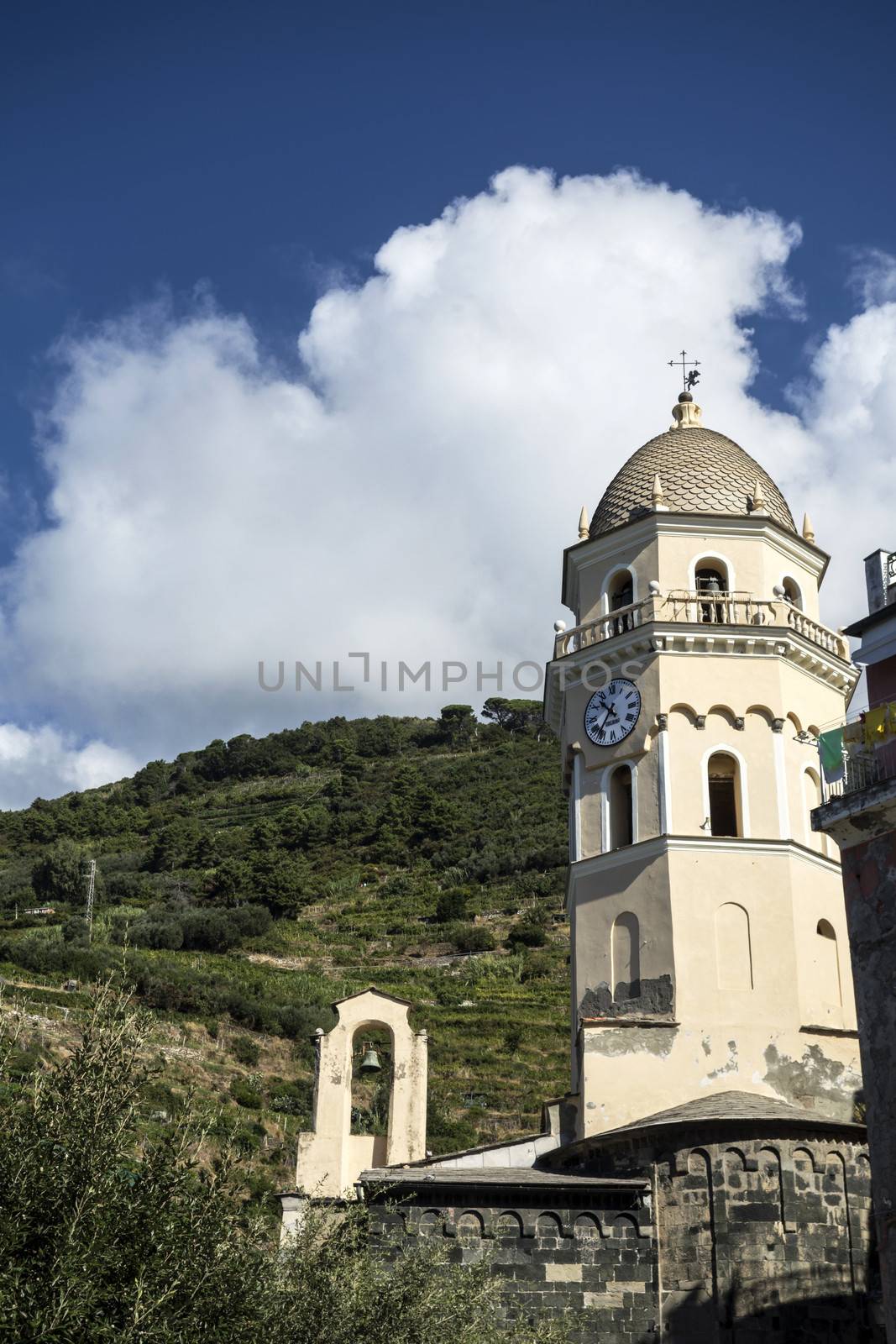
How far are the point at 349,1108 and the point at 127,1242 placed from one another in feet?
38.3

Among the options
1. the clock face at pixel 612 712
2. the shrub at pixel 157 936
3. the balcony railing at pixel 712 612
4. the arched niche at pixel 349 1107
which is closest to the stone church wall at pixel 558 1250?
the arched niche at pixel 349 1107

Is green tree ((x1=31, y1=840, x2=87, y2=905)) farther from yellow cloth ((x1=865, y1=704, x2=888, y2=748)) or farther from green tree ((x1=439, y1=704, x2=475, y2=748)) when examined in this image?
yellow cloth ((x1=865, y1=704, x2=888, y2=748))

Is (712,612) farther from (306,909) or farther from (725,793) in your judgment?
(306,909)

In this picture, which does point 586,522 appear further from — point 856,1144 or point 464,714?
point 464,714

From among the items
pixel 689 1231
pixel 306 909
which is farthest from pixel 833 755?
pixel 306 909

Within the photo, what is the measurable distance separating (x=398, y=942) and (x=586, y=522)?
50.8 meters

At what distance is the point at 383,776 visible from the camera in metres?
120

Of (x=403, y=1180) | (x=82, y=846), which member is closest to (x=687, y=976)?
(x=403, y=1180)

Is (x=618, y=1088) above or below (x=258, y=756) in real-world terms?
below

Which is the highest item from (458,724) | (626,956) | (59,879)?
(458,724)

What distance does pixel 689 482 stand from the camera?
30.8m

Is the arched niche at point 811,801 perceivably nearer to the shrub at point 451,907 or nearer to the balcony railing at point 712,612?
the balcony railing at point 712,612

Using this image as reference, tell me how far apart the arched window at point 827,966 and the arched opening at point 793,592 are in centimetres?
702

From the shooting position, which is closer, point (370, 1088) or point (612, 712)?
point (612, 712)
